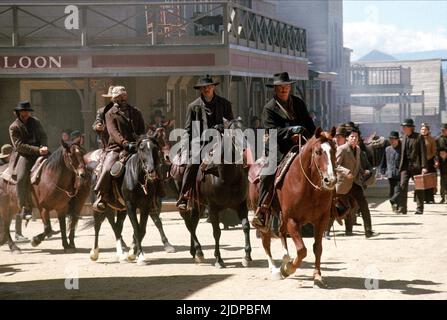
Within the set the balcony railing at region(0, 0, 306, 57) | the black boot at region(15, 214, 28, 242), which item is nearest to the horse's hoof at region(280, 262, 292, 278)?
the black boot at region(15, 214, 28, 242)

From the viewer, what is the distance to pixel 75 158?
16.2 meters

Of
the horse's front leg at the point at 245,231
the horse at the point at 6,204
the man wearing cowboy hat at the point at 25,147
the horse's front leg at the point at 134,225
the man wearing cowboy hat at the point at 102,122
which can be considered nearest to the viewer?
the horse's front leg at the point at 245,231

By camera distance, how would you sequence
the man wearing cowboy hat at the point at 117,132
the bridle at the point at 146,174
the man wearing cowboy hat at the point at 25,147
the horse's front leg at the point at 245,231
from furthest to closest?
the man wearing cowboy hat at the point at 25,147
the man wearing cowboy hat at the point at 117,132
the bridle at the point at 146,174
the horse's front leg at the point at 245,231

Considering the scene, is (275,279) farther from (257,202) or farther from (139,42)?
(139,42)

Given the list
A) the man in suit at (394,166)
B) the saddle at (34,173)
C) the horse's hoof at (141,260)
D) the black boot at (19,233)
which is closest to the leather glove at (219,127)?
the horse's hoof at (141,260)

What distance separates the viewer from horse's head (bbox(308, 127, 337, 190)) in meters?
11.2

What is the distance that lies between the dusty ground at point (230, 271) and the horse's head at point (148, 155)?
1.29 metres

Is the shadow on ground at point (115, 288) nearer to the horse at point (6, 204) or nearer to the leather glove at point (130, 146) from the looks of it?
the leather glove at point (130, 146)

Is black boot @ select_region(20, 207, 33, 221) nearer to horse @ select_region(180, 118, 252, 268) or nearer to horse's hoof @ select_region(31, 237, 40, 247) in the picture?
horse's hoof @ select_region(31, 237, 40, 247)

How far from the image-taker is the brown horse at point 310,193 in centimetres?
1130

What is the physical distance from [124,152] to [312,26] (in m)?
41.8

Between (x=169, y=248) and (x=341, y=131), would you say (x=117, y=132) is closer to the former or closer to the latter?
(x=169, y=248)

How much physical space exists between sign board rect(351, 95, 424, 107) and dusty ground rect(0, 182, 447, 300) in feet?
162

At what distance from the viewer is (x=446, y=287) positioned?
11445mm
